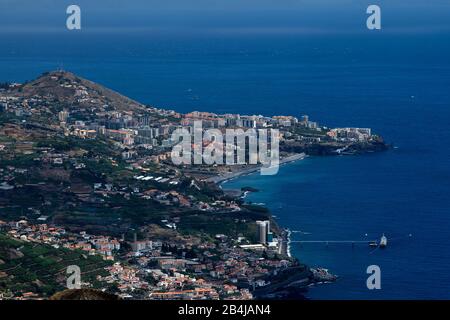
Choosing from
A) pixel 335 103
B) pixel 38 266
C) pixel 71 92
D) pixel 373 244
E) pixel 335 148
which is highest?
pixel 71 92

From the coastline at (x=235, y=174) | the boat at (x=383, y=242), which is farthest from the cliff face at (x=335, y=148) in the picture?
the boat at (x=383, y=242)

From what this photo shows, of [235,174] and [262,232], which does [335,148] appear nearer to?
[235,174]

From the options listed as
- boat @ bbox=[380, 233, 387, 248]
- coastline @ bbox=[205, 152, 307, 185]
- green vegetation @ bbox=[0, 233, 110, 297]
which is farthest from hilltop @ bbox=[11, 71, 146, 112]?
green vegetation @ bbox=[0, 233, 110, 297]

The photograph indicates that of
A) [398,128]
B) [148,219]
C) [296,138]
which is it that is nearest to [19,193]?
[148,219]

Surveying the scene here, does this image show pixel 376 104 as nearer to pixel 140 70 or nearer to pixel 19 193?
pixel 140 70

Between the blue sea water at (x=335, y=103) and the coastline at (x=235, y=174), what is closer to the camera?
the blue sea water at (x=335, y=103)

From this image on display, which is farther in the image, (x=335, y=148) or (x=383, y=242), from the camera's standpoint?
(x=335, y=148)

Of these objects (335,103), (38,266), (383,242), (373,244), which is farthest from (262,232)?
(335,103)

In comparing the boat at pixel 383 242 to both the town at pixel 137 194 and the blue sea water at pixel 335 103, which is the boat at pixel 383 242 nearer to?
the blue sea water at pixel 335 103
